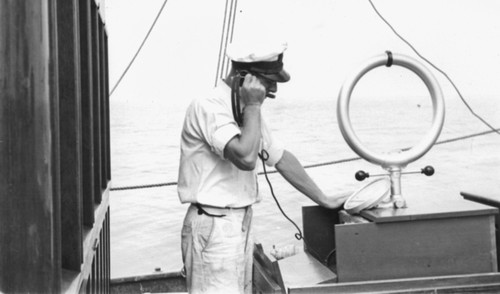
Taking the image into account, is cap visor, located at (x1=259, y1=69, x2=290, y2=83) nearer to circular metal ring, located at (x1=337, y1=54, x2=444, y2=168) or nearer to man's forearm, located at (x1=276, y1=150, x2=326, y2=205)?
circular metal ring, located at (x1=337, y1=54, x2=444, y2=168)

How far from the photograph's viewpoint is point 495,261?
7.95 ft

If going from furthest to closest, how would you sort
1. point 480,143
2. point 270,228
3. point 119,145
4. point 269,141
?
point 119,145 < point 480,143 < point 270,228 < point 269,141

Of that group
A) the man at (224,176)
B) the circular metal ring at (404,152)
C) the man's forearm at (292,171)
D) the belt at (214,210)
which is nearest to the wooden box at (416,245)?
the circular metal ring at (404,152)

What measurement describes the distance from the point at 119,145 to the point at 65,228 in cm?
3511

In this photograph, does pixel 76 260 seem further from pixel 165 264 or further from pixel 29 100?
→ pixel 165 264

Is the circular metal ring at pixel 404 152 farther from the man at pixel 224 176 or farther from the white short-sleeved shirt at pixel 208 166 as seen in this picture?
the white short-sleeved shirt at pixel 208 166

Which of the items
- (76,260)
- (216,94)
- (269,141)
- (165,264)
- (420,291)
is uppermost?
(216,94)

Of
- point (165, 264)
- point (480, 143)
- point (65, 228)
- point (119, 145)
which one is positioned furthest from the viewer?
point (119, 145)

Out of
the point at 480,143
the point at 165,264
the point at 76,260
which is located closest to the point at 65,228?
the point at 76,260

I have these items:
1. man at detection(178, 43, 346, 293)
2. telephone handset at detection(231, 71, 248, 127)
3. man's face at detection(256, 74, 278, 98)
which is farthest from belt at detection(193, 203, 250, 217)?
man's face at detection(256, 74, 278, 98)

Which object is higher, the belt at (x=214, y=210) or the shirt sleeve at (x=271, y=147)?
the shirt sleeve at (x=271, y=147)

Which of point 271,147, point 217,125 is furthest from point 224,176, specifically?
point 271,147

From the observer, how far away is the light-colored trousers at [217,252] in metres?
2.72

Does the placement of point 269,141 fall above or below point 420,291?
above
